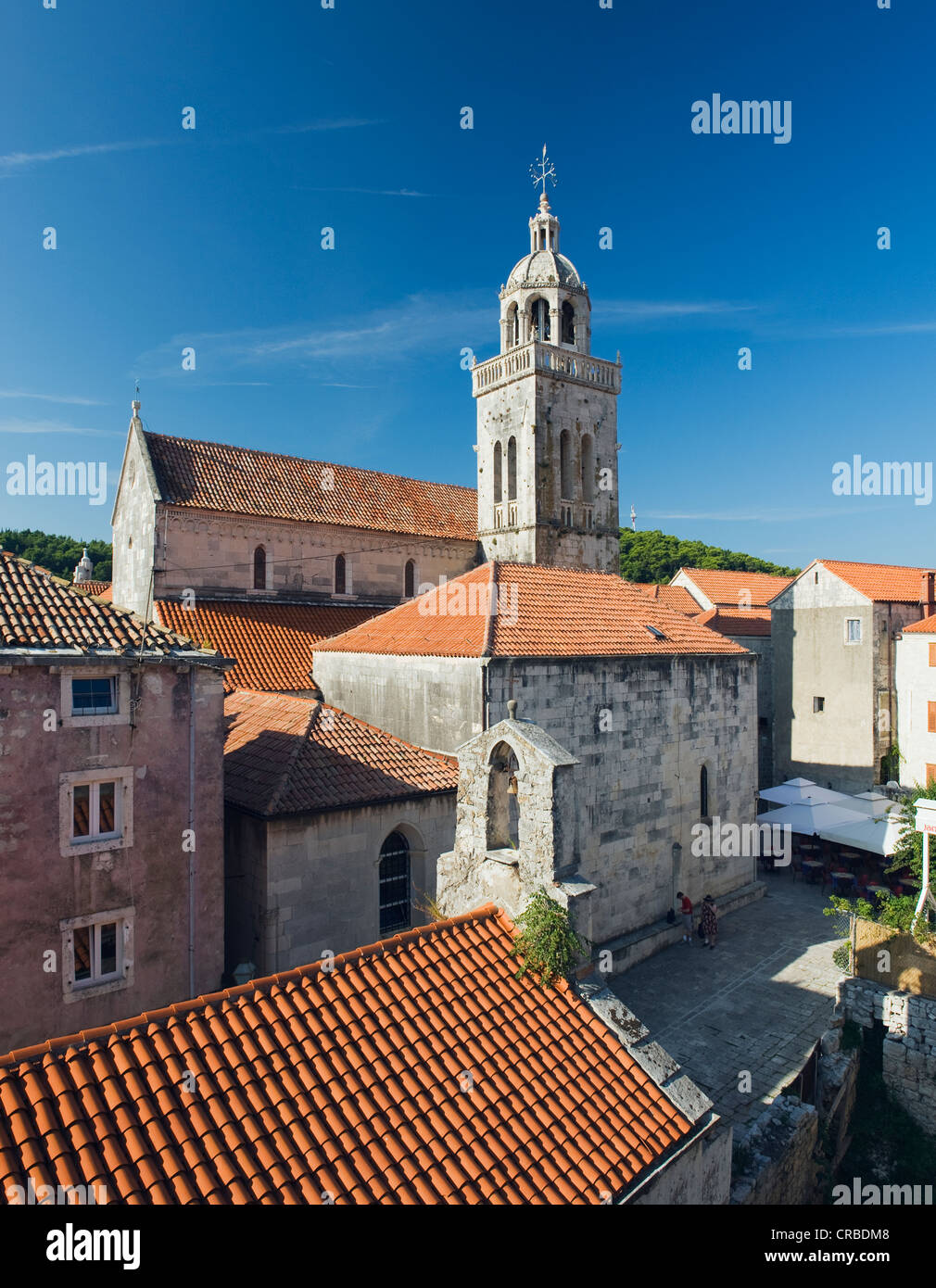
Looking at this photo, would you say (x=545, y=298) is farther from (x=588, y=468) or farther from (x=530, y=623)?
(x=530, y=623)

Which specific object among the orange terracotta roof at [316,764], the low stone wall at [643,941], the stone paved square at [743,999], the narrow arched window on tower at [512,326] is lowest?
the stone paved square at [743,999]

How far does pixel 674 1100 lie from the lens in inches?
241

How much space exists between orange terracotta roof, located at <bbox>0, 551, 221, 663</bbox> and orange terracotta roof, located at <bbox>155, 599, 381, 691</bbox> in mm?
6857

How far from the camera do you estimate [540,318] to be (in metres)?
28.1

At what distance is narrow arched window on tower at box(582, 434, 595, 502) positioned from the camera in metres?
28.7

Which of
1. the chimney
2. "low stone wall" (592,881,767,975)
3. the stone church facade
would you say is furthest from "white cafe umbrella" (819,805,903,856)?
the chimney

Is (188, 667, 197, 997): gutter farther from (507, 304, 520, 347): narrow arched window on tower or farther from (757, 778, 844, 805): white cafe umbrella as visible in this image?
(507, 304, 520, 347): narrow arched window on tower

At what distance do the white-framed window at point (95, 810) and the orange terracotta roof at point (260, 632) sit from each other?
7.98m

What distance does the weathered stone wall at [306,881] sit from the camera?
12406mm

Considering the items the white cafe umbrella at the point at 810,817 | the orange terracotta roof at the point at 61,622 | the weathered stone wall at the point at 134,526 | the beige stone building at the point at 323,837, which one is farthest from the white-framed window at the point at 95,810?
the white cafe umbrella at the point at 810,817

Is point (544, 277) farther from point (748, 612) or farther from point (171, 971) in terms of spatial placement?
point (171, 971)

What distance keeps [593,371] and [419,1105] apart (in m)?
27.6

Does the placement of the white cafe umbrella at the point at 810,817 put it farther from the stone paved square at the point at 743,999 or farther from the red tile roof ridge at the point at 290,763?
the red tile roof ridge at the point at 290,763

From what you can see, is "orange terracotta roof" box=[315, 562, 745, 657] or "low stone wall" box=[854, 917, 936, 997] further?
"orange terracotta roof" box=[315, 562, 745, 657]
